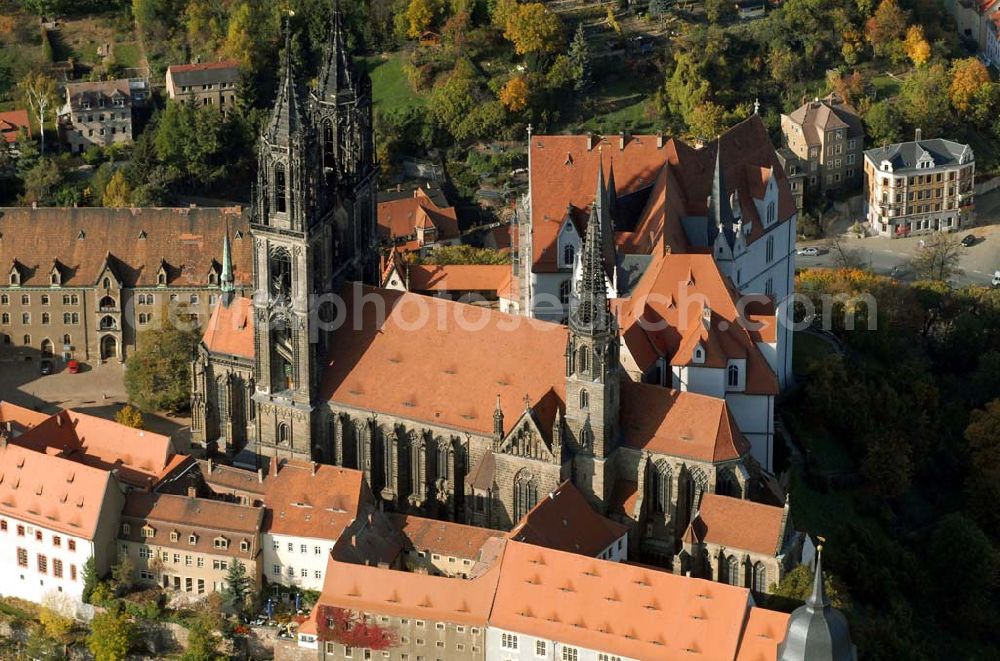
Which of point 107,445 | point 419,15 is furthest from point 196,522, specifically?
point 419,15

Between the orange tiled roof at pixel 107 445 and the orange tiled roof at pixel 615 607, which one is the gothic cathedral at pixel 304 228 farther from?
the orange tiled roof at pixel 615 607

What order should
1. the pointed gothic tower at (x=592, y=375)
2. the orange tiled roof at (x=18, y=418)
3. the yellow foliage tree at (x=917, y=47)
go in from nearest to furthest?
the pointed gothic tower at (x=592, y=375), the orange tiled roof at (x=18, y=418), the yellow foliage tree at (x=917, y=47)

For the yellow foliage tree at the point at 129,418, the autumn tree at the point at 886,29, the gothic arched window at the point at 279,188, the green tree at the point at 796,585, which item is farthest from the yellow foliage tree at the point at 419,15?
the green tree at the point at 796,585

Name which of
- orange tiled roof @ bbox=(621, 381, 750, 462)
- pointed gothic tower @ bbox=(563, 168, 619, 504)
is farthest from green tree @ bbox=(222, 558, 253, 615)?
orange tiled roof @ bbox=(621, 381, 750, 462)

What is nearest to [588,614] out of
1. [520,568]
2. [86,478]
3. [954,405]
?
[520,568]

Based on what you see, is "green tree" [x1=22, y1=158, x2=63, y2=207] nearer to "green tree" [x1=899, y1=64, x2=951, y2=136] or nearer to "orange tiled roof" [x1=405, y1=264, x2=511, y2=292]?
"orange tiled roof" [x1=405, y1=264, x2=511, y2=292]

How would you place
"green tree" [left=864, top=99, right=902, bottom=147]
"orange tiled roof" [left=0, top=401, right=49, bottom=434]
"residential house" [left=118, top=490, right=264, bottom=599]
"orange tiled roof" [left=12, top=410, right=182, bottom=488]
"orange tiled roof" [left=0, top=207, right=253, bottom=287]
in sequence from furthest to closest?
"green tree" [left=864, top=99, right=902, bottom=147], "orange tiled roof" [left=0, top=207, right=253, bottom=287], "orange tiled roof" [left=0, top=401, right=49, bottom=434], "orange tiled roof" [left=12, top=410, right=182, bottom=488], "residential house" [left=118, top=490, right=264, bottom=599]

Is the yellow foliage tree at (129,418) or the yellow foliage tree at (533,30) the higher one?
the yellow foliage tree at (533,30)
